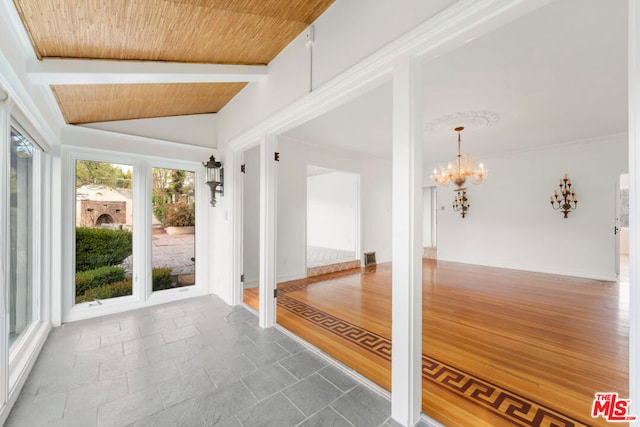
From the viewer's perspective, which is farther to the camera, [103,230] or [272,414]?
[103,230]

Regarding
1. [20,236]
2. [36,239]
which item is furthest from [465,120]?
[36,239]

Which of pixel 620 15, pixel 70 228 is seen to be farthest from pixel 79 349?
pixel 620 15

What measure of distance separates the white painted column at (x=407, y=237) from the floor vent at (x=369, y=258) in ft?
15.9

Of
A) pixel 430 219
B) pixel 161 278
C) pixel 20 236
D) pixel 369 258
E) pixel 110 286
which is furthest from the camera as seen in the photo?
pixel 430 219

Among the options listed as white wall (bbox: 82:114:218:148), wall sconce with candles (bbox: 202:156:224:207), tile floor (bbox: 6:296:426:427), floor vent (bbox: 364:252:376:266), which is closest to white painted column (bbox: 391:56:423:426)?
tile floor (bbox: 6:296:426:427)

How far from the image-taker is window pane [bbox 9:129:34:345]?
220 cm

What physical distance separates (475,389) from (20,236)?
3.98m

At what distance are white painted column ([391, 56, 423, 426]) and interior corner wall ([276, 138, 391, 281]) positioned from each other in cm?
333

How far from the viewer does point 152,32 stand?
2029 millimetres

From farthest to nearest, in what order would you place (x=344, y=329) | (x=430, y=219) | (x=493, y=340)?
(x=430, y=219) → (x=344, y=329) → (x=493, y=340)

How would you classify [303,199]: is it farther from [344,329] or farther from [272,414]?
[272,414]

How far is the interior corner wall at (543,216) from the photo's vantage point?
5145 mm

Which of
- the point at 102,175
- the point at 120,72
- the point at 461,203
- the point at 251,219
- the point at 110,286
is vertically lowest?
the point at 110,286

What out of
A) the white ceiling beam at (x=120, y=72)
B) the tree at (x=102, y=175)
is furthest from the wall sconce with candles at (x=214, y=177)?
the white ceiling beam at (x=120, y=72)
